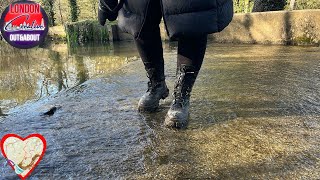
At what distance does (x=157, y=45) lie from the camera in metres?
1.97

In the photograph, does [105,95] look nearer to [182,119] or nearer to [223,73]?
[182,119]

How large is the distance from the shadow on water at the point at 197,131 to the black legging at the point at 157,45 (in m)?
0.29

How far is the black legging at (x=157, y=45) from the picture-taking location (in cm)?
175

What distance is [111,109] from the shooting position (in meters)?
2.03

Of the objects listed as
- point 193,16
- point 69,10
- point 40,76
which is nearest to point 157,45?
point 193,16

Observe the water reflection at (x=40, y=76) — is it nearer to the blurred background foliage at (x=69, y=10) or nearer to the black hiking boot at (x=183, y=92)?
the black hiking boot at (x=183, y=92)

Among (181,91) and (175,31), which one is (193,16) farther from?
(181,91)

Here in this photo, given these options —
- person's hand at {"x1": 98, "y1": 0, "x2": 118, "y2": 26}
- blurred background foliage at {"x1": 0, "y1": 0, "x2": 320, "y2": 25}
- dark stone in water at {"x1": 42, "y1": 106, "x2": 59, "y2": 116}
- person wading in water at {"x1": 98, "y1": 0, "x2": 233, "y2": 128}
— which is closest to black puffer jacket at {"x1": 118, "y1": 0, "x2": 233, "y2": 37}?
person wading in water at {"x1": 98, "y1": 0, "x2": 233, "y2": 128}

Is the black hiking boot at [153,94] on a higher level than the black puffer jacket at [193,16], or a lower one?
lower

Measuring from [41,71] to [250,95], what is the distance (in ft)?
12.4

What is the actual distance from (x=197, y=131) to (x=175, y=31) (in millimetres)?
486

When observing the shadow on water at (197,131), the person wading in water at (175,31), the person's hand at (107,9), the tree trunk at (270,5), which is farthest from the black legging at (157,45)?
the tree trunk at (270,5)

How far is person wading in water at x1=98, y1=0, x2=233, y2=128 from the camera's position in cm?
160

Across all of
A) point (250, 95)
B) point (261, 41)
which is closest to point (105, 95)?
point (250, 95)
